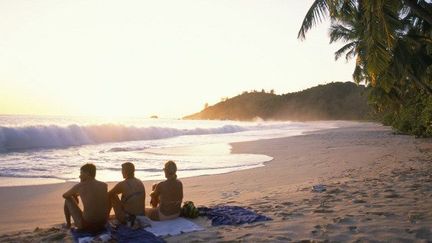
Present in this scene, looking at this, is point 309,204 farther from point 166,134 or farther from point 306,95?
point 306,95

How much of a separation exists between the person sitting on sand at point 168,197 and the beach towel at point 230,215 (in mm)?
525

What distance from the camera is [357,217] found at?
586 cm

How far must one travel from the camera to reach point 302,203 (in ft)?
23.5

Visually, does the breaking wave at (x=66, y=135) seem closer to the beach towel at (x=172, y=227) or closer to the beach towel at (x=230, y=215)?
the beach towel at (x=230, y=215)

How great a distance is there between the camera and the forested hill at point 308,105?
356ft

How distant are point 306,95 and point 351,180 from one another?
392 ft

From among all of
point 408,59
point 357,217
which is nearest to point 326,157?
point 408,59

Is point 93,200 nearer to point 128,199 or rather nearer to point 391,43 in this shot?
point 128,199

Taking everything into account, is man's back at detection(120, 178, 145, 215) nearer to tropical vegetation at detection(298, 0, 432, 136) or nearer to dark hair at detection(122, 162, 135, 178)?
dark hair at detection(122, 162, 135, 178)

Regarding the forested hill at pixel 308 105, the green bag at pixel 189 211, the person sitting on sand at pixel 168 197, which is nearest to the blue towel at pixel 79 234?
the person sitting on sand at pixel 168 197

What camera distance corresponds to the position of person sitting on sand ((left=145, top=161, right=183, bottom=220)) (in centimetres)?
639

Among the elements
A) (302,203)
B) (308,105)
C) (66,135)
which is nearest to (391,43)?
(302,203)

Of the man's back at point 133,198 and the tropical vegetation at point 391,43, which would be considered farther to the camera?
the tropical vegetation at point 391,43

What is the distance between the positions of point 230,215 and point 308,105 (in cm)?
11828
